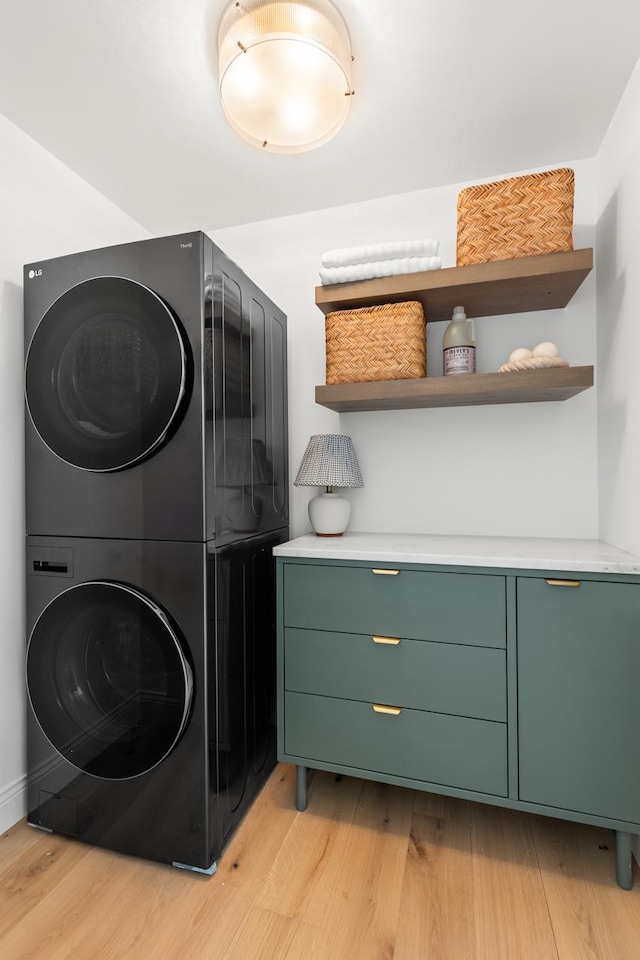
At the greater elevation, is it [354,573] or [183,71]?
[183,71]

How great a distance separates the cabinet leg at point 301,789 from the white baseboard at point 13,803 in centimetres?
94

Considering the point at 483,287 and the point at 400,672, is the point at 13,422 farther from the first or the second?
the point at 483,287

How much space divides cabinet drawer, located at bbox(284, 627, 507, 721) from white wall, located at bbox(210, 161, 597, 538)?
643 millimetres

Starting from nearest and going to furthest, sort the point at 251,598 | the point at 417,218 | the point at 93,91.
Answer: the point at 93,91, the point at 251,598, the point at 417,218

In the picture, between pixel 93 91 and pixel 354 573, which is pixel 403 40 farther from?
pixel 354 573

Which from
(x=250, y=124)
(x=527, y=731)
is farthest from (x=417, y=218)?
(x=527, y=731)

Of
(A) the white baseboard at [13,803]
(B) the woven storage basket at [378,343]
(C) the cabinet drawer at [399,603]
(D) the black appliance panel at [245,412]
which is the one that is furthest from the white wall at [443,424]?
(A) the white baseboard at [13,803]

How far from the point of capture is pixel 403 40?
1.36 metres

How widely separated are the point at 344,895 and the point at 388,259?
202cm

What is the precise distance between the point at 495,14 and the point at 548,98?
16.3 inches

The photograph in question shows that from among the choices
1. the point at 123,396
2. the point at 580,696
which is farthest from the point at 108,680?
the point at 580,696

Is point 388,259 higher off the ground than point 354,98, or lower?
lower

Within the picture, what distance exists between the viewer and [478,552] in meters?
1.51

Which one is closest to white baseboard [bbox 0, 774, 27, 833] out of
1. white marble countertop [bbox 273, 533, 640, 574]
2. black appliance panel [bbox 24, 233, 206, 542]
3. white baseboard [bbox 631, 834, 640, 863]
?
black appliance panel [bbox 24, 233, 206, 542]
